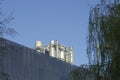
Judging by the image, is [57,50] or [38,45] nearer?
[38,45]

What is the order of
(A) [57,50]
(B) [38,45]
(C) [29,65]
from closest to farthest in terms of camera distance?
(C) [29,65] → (B) [38,45] → (A) [57,50]

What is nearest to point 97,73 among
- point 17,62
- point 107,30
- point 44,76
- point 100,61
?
point 100,61

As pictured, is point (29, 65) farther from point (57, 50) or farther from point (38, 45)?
point (57, 50)

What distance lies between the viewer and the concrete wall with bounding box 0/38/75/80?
118 feet

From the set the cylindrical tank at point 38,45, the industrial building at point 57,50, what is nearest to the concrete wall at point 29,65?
the cylindrical tank at point 38,45

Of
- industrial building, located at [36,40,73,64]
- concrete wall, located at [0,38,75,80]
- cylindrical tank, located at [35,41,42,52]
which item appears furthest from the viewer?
industrial building, located at [36,40,73,64]

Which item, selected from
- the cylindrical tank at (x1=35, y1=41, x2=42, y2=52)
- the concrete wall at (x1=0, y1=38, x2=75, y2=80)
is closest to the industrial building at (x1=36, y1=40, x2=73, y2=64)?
the cylindrical tank at (x1=35, y1=41, x2=42, y2=52)

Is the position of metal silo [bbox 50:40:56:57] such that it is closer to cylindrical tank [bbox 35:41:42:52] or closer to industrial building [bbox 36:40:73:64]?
industrial building [bbox 36:40:73:64]

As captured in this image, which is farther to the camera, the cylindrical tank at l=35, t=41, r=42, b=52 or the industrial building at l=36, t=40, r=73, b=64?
the industrial building at l=36, t=40, r=73, b=64

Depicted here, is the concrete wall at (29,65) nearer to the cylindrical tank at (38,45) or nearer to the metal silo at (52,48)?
the cylindrical tank at (38,45)

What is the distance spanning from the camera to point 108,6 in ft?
67.8

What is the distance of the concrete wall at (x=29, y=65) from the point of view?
118 feet

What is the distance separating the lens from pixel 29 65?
39.0m

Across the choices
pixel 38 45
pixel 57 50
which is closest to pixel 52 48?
pixel 57 50
